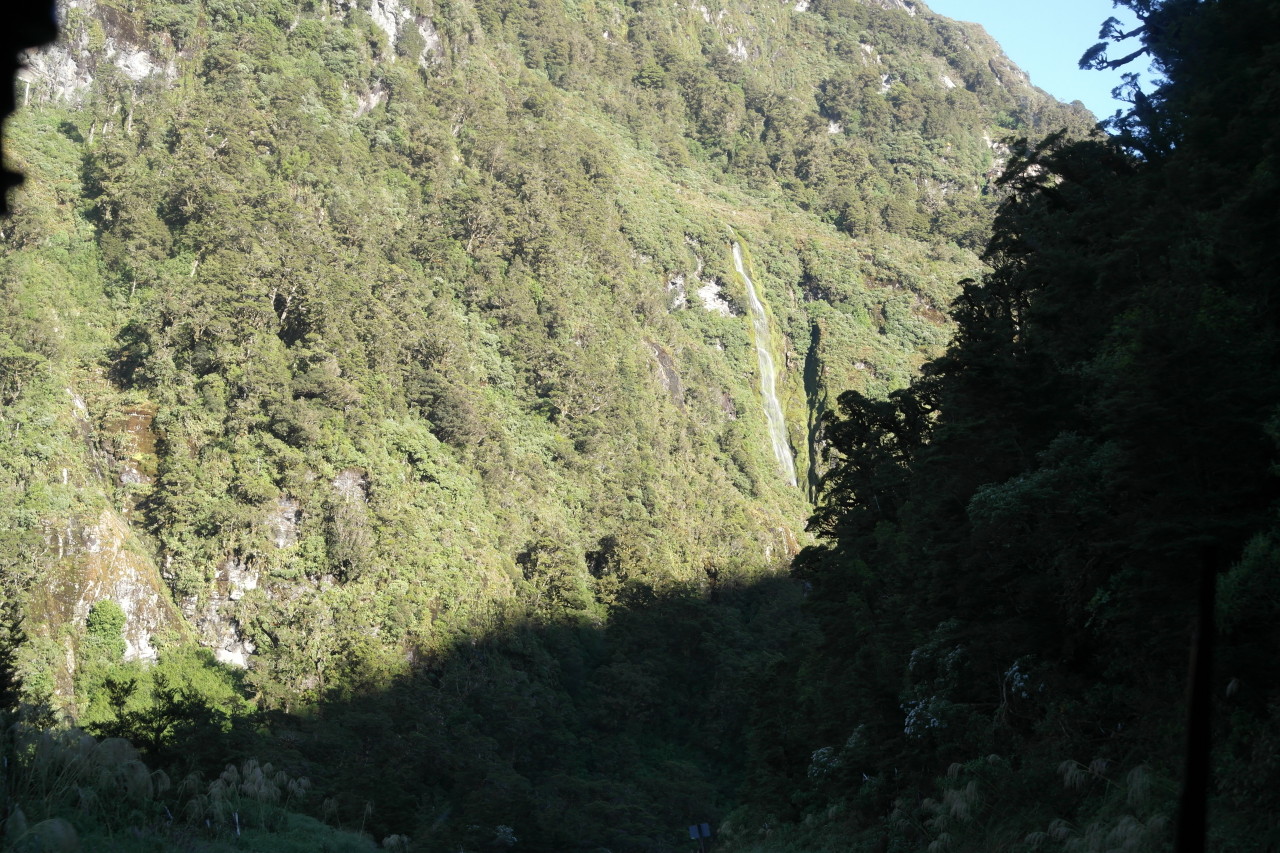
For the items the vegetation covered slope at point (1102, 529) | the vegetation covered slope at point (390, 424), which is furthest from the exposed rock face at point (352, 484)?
the vegetation covered slope at point (1102, 529)

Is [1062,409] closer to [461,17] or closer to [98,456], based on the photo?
[98,456]

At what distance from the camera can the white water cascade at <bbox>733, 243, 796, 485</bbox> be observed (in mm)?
91312

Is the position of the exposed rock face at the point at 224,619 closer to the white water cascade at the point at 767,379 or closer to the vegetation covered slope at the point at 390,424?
the vegetation covered slope at the point at 390,424

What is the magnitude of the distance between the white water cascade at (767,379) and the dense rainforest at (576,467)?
71cm

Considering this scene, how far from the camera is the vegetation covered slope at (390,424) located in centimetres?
3897

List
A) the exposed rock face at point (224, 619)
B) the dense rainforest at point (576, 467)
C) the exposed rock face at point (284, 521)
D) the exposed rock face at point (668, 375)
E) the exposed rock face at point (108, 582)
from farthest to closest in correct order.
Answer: the exposed rock face at point (668, 375) → the exposed rock face at point (284, 521) → the exposed rock face at point (224, 619) → the exposed rock face at point (108, 582) → the dense rainforest at point (576, 467)

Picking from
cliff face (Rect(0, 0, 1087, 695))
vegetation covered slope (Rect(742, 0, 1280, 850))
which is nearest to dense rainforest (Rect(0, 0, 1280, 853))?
vegetation covered slope (Rect(742, 0, 1280, 850))

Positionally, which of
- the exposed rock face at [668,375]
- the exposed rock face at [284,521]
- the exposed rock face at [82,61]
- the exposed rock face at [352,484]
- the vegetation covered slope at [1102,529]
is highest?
the exposed rock face at [82,61]

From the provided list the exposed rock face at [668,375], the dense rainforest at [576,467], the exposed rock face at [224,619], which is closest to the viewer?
the dense rainforest at [576,467]

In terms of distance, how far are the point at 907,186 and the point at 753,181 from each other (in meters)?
21.0

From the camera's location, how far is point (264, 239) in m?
54.7

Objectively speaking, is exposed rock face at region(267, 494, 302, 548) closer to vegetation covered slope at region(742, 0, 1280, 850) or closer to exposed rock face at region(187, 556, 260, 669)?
exposed rock face at region(187, 556, 260, 669)

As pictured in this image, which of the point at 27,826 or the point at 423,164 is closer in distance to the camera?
the point at 27,826

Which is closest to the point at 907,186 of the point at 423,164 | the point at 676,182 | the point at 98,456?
the point at 676,182
